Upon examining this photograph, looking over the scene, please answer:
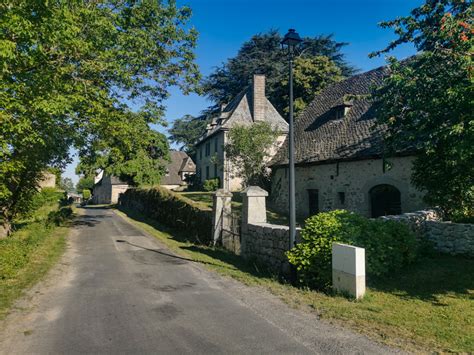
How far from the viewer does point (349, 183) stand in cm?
→ 1734

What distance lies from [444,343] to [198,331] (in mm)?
3631

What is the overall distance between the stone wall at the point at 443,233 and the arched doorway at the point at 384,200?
397 cm

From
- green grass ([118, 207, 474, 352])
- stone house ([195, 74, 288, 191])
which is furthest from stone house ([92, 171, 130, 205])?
green grass ([118, 207, 474, 352])

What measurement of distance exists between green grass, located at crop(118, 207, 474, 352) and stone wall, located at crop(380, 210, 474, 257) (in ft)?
1.44

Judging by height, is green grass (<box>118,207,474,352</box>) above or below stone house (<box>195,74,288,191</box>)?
below

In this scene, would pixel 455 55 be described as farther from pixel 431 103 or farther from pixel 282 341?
pixel 282 341

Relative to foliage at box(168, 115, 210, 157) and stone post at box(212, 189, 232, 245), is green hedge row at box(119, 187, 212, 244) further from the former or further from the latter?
foliage at box(168, 115, 210, 157)

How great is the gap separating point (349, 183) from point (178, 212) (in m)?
9.03

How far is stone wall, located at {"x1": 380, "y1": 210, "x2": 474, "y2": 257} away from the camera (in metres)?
10.2

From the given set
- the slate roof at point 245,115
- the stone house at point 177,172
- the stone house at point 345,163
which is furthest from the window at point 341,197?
the stone house at point 177,172

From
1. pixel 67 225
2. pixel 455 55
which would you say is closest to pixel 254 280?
pixel 455 55

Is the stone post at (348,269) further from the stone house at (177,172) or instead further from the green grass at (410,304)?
the stone house at (177,172)

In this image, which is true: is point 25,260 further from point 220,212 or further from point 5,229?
point 5,229

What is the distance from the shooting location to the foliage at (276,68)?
3650 cm
